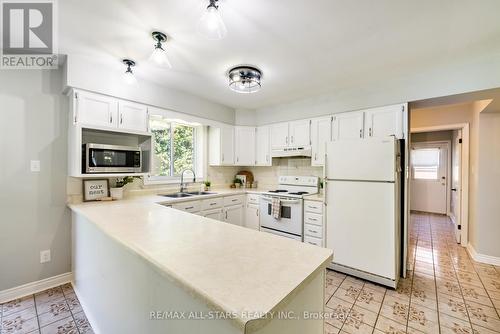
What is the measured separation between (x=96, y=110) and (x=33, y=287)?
6.36ft

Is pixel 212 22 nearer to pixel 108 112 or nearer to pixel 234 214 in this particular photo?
pixel 108 112

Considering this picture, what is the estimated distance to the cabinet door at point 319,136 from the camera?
3.22 meters

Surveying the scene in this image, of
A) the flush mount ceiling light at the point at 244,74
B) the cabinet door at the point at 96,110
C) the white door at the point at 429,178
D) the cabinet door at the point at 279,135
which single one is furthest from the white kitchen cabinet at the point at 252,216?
the white door at the point at 429,178

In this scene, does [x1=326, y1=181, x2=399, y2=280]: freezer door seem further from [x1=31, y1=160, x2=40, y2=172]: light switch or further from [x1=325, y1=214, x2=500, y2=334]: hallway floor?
[x1=31, y1=160, x2=40, y2=172]: light switch

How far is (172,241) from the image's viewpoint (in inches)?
45.9

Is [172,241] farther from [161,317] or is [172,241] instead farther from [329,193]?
[329,193]

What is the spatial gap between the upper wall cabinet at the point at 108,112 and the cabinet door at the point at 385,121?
291 cm

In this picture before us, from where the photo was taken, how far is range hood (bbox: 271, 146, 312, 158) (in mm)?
3406

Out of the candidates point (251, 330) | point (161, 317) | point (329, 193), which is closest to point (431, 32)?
point (329, 193)

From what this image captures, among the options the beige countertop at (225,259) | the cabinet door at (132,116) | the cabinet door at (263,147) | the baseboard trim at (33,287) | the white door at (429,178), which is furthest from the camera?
the white door at (429,178)

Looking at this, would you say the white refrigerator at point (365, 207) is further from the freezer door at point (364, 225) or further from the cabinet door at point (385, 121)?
the cabinet door at point (385, 121)

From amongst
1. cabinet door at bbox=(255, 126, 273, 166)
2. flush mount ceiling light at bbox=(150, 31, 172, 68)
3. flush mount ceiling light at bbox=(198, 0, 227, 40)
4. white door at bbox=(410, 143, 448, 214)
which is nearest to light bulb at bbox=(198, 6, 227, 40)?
flush mount ceiling light at bbox=(198, 0, 227, 40)

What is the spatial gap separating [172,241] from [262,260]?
0.52 m

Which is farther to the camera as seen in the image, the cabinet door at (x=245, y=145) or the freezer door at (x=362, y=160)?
the cabinet door at (x=245, y=145)
